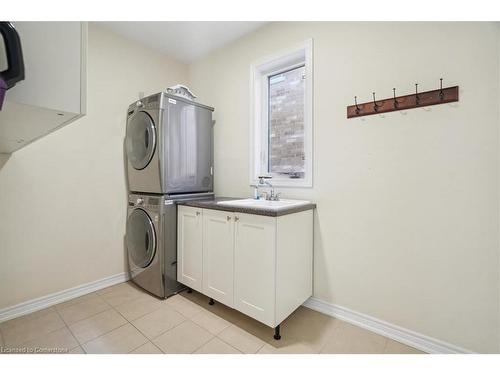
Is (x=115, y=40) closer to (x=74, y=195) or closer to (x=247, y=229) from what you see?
(x=74, y=195)

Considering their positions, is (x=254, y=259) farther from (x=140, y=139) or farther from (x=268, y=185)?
(x=140, y=139)

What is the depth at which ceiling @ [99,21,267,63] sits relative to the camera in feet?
7.66

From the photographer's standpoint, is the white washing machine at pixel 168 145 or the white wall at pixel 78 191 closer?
the white wall at pixel 78 191

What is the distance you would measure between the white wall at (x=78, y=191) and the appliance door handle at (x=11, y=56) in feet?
6.21

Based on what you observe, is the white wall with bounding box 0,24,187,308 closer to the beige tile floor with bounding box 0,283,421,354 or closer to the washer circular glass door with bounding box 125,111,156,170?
the washer circular glass door with bounding box 125,111,156,170

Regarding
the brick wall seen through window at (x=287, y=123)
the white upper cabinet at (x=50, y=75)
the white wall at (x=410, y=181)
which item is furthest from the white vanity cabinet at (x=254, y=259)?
the white upper cabinet at (x=50, y=75)

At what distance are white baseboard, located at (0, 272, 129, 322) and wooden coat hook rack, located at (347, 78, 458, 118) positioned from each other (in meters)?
2.82

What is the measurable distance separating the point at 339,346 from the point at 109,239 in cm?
236

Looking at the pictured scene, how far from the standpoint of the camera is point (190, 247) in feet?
7.04

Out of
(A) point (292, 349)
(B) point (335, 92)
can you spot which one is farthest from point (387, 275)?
(B) point (335, 92)

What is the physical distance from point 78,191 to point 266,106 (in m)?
2.08

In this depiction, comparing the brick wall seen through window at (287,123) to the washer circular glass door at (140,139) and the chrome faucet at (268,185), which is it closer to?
the chrome faucet at (268,185)

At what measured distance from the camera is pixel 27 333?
1677mm

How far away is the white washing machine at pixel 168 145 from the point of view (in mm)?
2127
